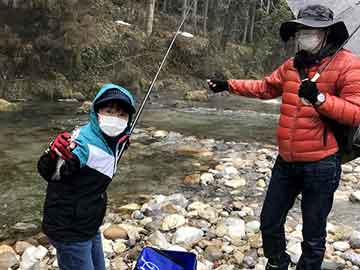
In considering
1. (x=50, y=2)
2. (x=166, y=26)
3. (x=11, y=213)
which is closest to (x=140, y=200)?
(x=11, y=213)

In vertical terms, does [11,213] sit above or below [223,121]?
above

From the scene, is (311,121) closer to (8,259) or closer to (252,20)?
(8,259)

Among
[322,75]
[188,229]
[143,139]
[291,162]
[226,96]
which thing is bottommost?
[226,96]

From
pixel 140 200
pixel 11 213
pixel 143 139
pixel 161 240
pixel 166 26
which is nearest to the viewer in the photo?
pixel 161 240

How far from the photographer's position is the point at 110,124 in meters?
2.49

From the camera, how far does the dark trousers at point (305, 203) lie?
112 inches

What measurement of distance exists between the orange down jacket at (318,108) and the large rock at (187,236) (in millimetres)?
1626

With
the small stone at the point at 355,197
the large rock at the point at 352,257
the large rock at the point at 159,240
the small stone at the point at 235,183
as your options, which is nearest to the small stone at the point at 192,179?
the small stone at the point at 235,183

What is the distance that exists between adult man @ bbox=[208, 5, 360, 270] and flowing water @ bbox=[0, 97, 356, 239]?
235 centimetres

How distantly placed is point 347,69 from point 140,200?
12.4ft

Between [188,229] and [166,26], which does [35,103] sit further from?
[166,26]

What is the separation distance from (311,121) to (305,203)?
55 centimetres

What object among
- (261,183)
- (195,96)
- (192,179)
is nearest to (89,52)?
(195,96)

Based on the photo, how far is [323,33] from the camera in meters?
2.71
